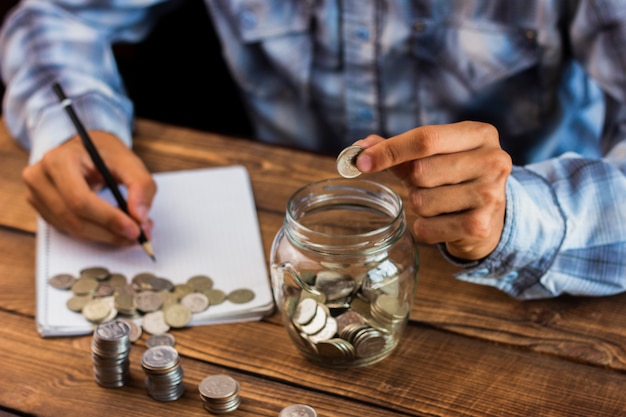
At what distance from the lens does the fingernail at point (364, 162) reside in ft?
2.80

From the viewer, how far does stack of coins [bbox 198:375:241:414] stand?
87 centimetres

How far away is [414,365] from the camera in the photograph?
0.95m

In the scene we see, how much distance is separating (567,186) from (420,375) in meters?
0.35

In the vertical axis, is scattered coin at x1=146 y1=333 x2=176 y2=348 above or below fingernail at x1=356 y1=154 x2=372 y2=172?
below

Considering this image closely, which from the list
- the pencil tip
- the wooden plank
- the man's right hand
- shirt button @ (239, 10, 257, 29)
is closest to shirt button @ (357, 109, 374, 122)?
shirt button @ (239, 10, 257, 29)

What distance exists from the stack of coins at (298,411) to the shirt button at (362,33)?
91cm

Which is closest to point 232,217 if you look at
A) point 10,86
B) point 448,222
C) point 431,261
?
point 431,261

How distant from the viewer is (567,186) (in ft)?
3.56

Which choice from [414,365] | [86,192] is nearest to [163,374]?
[414,365]

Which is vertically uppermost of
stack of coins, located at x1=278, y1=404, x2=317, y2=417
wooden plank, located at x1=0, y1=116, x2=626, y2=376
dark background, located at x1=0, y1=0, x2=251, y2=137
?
stack of coins, located at x1=278, y1=404, x2=317, y2=417

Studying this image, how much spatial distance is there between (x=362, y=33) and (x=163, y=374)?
0.92m

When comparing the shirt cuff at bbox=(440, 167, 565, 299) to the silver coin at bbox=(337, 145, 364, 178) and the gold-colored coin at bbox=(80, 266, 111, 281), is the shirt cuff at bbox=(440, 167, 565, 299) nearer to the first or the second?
the silver coin at bbox=(337, 145, 364, 178)

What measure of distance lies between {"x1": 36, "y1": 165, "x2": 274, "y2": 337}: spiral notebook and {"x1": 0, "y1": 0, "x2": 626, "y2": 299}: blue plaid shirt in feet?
0.69

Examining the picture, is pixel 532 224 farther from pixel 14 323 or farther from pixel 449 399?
pixel 14 323
